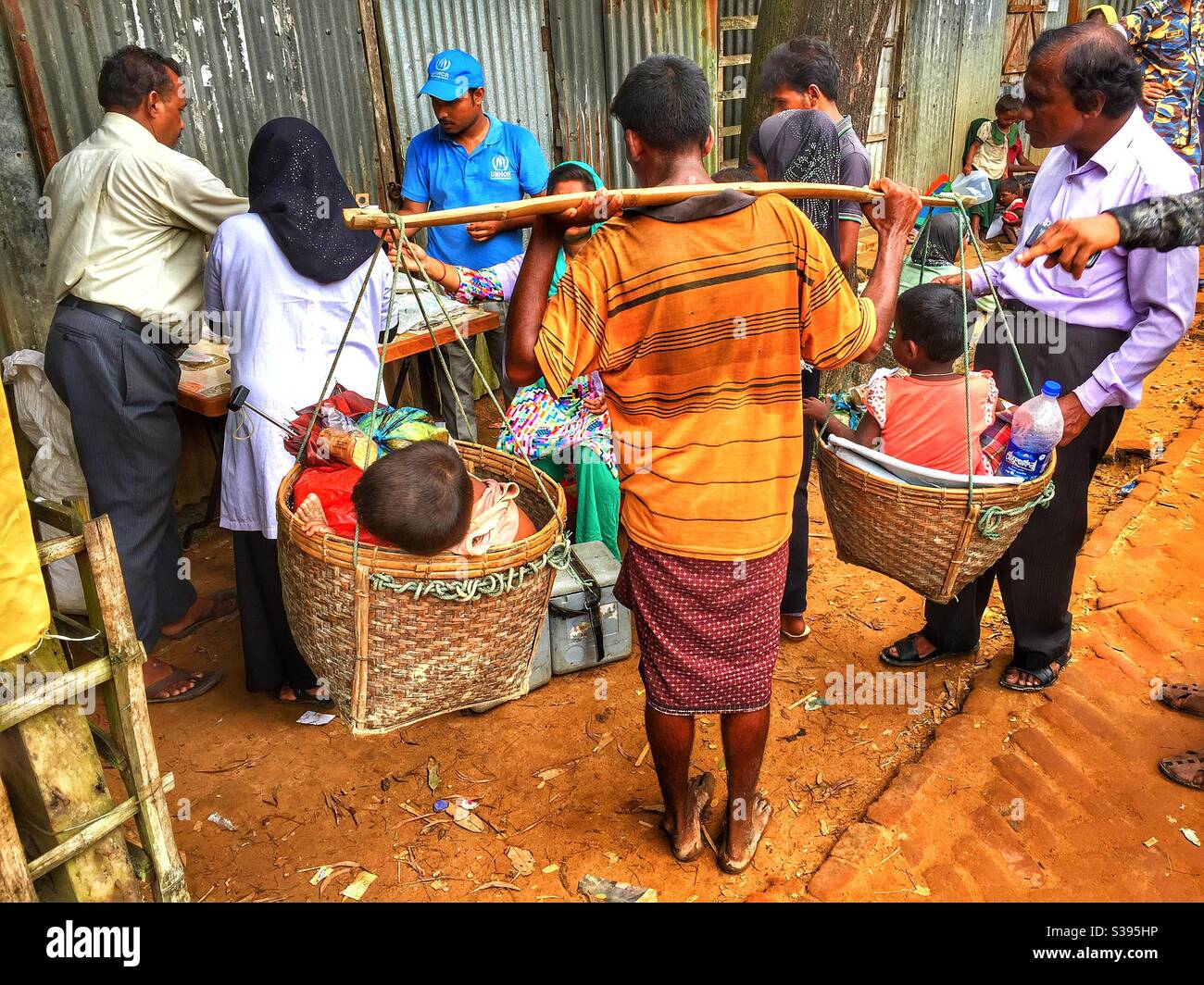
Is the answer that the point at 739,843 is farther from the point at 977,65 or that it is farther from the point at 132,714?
the point at 977,65

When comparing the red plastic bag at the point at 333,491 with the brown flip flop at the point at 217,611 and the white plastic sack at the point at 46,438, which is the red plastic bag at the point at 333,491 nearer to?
the white plastic sack at the point at 46,438

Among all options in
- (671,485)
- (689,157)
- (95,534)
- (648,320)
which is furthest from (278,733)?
(689,157)

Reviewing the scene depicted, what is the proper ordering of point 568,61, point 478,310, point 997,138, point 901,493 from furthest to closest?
point 997,138
point 568,61
point 478,310
point 901,493

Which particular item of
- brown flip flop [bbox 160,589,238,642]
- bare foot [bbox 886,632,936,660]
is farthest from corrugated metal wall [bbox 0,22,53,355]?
bare foot [bbox 886,632,936,660]

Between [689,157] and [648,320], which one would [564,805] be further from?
[689,157]

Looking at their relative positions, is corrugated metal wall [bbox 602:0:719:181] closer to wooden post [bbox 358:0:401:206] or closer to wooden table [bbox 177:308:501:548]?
wooden post [bbox 358:0:401:206]

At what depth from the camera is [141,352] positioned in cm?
376

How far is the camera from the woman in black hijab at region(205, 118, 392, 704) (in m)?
3.28

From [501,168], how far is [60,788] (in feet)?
13.4

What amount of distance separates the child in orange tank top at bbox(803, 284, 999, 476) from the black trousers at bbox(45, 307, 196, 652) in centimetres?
260

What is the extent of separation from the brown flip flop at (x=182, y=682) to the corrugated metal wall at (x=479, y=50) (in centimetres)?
356

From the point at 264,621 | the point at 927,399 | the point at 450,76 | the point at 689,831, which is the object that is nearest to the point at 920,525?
the point at 927,399

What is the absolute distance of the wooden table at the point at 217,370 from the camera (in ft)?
13.1

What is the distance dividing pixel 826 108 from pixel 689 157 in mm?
1990
